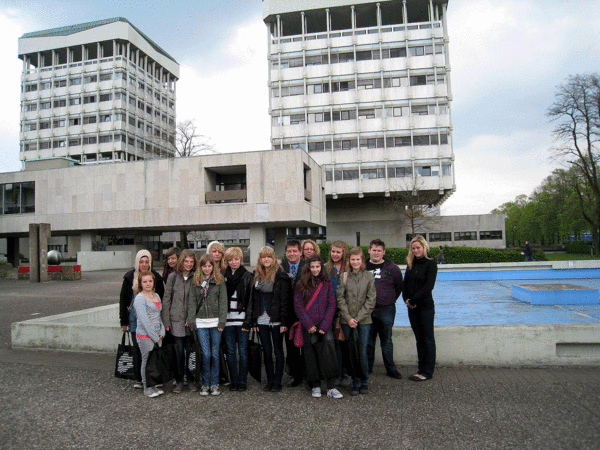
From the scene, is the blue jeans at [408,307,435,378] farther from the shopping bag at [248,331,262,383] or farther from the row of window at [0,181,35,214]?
the row of window at [0,181,35,214]

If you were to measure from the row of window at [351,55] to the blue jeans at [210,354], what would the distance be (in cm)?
4405

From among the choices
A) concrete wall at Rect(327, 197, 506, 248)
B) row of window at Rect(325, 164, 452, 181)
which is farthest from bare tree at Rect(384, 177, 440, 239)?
concrete wall at Rect(327, 197, 506, 248)

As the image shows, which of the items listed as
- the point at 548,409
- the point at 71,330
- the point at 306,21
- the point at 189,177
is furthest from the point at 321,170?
the point at 548,409

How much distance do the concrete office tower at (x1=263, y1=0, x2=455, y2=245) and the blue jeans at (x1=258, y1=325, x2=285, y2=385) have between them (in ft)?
125

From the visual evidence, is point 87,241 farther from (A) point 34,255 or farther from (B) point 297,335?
(B) point 297,335

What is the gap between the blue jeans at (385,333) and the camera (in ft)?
17.7

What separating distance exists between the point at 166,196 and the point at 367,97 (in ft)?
76.7

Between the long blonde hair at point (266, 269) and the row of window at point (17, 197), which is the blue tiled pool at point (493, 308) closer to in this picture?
the long blonde hair at point (266, 269)

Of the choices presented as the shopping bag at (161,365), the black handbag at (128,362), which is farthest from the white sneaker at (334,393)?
the black handbag at (128,362)

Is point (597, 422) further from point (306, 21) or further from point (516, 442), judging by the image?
point (306, 21)

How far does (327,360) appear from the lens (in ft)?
15.5

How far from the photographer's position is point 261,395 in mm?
4949

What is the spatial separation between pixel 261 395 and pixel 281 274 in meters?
1.42

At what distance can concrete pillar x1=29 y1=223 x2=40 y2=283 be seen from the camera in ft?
72.6
